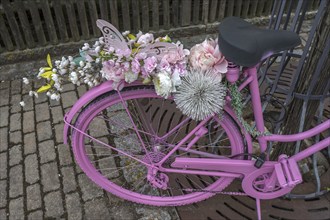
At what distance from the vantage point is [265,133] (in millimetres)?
2281

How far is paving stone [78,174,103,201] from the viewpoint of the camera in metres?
2.90

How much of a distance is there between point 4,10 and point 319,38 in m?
3.44

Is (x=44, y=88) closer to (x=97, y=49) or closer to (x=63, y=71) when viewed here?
(x=63, y=71)

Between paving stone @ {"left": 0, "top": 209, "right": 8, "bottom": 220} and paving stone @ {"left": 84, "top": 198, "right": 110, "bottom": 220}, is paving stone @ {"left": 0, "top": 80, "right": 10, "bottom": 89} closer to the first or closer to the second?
paving stone @ {"left": 0, "top": 209, "right": 8, "bottom": 220}

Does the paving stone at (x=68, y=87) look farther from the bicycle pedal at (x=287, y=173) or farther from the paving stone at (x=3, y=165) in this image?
the bicycle pedal at (x=287, y=173)

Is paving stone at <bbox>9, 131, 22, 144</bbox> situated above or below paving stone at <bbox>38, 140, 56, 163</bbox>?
above

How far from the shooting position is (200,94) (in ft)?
6.52

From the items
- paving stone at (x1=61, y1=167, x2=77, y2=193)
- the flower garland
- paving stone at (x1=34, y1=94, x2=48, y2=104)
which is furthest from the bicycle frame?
paving stone at (x1=34, y1=94, x2=48, y2=104)

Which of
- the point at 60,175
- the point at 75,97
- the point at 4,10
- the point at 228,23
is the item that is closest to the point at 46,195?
the point at 60,175

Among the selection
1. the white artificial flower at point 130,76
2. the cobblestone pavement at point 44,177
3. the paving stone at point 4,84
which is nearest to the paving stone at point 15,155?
the cobblestone pavement at point 44,177

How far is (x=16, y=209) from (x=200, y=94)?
1.91m

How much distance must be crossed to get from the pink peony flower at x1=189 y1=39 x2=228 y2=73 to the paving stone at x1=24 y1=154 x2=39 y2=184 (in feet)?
6.24

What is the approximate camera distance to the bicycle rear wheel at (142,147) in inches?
91.0

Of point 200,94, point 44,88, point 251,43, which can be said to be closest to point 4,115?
point 44,88
